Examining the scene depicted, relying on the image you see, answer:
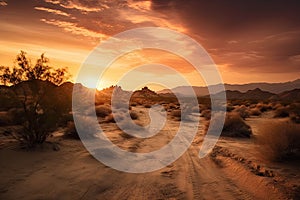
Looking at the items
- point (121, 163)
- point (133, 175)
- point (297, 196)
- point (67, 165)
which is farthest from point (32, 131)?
point (297, 196)

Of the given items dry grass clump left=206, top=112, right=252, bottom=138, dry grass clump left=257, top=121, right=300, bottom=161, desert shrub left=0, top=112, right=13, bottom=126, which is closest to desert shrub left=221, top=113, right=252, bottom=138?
dry grass clump left=206, top=112, right=252, bottom=138

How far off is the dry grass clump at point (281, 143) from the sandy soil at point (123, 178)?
0.57 m

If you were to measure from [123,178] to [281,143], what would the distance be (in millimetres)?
5506

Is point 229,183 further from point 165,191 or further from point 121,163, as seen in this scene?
point 121,163

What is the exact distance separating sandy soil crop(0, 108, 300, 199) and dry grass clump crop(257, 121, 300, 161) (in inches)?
22.6

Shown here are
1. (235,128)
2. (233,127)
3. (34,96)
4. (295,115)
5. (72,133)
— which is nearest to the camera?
(34,96)

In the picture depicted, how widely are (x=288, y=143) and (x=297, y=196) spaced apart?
129 inches

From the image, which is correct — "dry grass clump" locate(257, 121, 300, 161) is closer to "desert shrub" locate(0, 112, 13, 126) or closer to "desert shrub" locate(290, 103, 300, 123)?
"desert shrub" locate(290, 103, 300, 123)

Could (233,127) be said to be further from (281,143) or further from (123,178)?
(123,178)

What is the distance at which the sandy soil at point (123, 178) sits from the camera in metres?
6.83

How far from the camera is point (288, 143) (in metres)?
9.12

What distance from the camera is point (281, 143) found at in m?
9.05

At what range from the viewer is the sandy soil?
683 cm

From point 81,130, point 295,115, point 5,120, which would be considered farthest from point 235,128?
point 5,120
